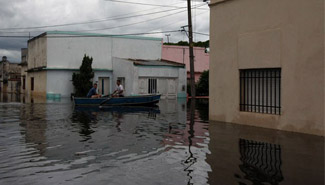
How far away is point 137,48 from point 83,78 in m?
7.56

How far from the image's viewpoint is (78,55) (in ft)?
122

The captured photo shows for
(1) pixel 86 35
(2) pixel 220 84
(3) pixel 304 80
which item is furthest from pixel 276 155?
(1) pixel 86 35

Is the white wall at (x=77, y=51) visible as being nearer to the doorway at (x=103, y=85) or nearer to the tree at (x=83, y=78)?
the doorway at (x=103, y=85)

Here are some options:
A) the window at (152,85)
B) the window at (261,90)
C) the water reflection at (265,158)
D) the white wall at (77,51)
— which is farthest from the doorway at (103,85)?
the water reflection at (265,158)

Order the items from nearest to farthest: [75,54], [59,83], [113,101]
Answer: [113,101], [59,83], [75,54]

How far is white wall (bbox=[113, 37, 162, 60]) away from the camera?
38.6 meters

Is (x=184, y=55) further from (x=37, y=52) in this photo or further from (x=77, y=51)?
(x=37, y=52)

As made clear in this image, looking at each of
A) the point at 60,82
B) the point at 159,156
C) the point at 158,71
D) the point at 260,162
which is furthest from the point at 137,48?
the point at 260,162

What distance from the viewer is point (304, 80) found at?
35.1 feet

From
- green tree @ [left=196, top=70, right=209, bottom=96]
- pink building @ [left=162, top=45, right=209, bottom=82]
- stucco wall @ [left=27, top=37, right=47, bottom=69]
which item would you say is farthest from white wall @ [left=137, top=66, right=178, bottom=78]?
stucco wall @ [left=27, top=37, right=47, bottom=69]

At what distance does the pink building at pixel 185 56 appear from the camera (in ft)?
136

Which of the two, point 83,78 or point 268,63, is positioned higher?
point 83,78

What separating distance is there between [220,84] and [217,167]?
7552 mm

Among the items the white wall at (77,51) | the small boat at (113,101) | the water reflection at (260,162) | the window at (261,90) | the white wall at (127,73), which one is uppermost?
the white wall at (77,51)
